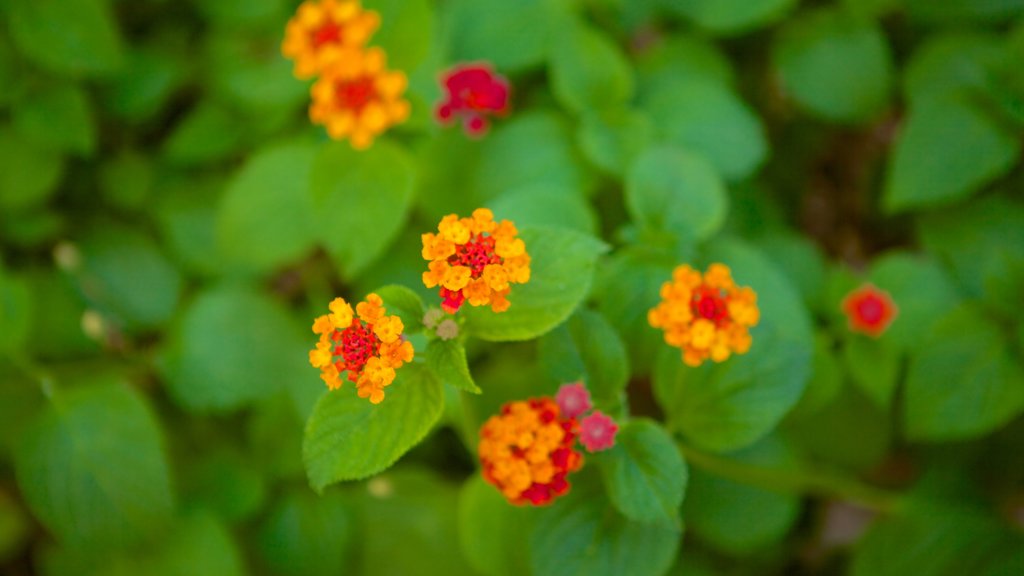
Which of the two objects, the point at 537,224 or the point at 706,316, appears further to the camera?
the point at 537,224

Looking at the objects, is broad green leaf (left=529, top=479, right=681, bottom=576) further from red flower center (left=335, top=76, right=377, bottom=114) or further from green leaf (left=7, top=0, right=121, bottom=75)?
green leaf (left=7, top=0, right=121, bottom=75)

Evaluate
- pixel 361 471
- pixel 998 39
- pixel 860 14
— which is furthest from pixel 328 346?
pixel 998 39

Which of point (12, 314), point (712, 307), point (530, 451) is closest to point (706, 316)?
point (712, 307)

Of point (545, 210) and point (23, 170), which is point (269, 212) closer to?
point (23, 170)

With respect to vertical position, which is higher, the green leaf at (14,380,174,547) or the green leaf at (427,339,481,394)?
the green leaf at (427,339,481,394)

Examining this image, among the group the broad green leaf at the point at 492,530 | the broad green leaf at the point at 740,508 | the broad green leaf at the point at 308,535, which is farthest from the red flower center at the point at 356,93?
the broad green leaf at the point at 740,508

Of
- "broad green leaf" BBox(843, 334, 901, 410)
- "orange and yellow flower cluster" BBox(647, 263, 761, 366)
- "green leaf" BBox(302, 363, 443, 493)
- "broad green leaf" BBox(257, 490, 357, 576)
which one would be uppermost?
"orange and yellow flower cluster" BBox(647, 263, 761, 366)

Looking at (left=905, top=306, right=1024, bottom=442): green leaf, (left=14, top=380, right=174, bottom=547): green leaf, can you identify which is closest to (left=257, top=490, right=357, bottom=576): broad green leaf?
(left=14, top=380, right=174, bottom=547): green leaf
